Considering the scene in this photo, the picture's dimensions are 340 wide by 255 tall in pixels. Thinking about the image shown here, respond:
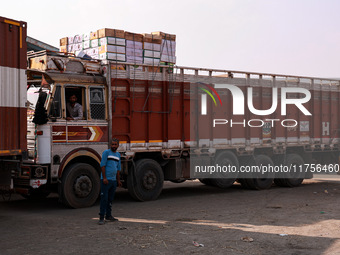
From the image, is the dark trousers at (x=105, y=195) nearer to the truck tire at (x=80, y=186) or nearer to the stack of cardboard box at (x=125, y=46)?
the truck tire at (x=80, y=186)

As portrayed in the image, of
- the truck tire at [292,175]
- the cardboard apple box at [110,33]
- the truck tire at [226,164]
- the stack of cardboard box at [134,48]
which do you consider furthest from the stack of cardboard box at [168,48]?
the truck tire at [292,175]

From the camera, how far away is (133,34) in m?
12.0

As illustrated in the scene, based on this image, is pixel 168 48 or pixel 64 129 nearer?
pixel 64 129

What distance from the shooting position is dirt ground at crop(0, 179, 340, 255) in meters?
7.26

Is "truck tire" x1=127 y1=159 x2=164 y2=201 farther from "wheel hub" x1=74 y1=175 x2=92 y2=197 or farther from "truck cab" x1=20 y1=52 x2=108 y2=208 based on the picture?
"wheel hub" x1=74 y1=175 x2=92 y2=197

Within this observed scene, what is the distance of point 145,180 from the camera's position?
12133 millimetres

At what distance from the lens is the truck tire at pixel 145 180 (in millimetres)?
11965

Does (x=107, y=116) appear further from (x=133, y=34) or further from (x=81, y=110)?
(x=133, y=34)

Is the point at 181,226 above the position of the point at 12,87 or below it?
below

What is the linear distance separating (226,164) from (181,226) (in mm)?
5367

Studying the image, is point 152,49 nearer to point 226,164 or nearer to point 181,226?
point 226,164

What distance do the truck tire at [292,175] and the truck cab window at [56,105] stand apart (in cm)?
807

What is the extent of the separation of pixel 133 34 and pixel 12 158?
4.76 m

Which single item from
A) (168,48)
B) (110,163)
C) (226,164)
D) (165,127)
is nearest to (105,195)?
(110,163)
